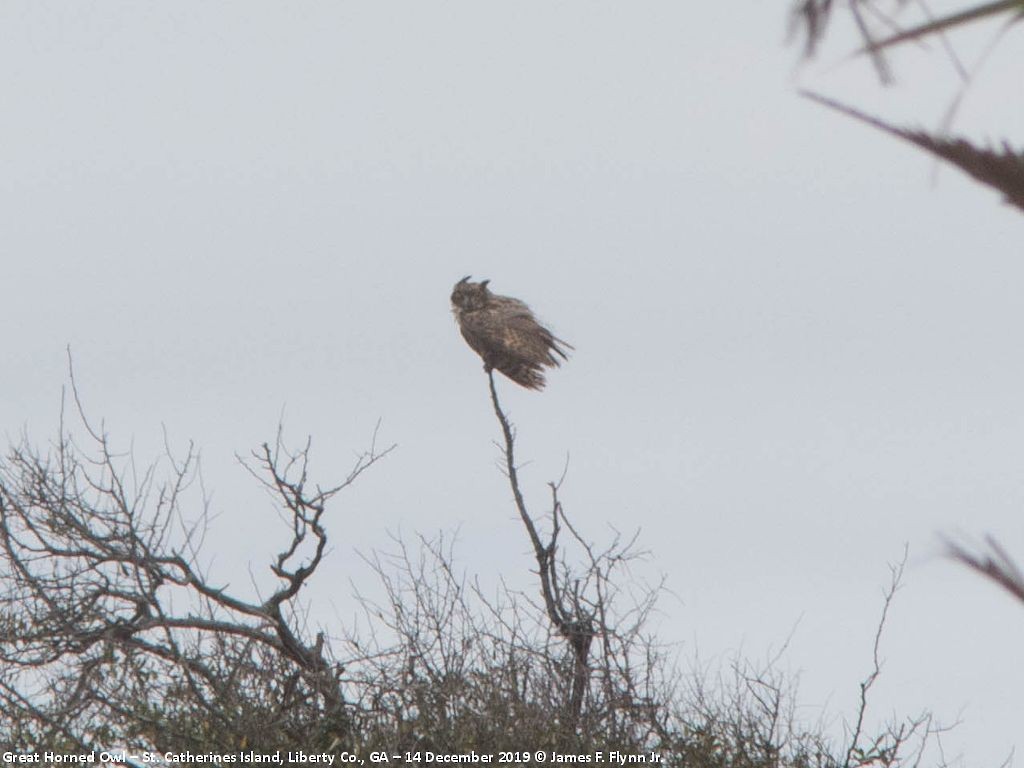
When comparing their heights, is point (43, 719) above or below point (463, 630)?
below

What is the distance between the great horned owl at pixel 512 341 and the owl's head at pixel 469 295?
18 centimetres

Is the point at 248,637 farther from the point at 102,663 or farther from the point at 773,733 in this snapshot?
the point at 773,733

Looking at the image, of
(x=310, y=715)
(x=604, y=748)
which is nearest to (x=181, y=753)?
(x=310, y=715)

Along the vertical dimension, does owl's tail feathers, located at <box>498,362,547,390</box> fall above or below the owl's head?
below

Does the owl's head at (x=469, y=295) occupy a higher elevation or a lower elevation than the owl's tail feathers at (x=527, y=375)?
higher

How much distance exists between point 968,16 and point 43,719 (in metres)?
8.11

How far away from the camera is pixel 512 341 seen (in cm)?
1398

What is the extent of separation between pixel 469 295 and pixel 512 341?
1.08 m

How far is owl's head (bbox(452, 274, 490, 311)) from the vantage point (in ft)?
48.6

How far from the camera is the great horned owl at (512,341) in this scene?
13953mm

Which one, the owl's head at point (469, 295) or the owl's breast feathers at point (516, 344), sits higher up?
the owl's head at point (469, 295)

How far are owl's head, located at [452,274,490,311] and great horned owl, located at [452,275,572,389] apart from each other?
18 centimetres

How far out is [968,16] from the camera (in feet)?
7.00

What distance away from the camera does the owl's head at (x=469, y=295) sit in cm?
1482
